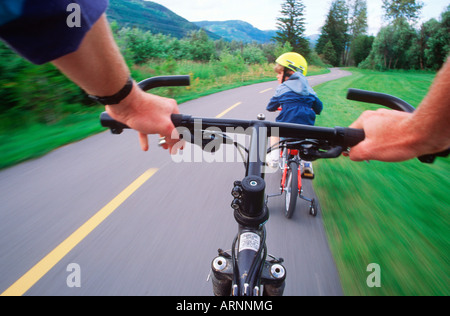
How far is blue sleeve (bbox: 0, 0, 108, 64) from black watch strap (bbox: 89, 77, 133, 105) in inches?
10.5

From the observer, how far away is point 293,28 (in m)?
47.4

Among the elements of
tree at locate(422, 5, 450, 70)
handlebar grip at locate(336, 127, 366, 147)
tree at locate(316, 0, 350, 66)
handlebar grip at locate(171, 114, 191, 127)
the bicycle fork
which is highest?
tree at locate(316, 0, 350, 66)

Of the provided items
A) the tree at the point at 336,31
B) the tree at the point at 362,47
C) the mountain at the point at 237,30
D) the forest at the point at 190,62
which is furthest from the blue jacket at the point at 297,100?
the mountain at the point at 237,30

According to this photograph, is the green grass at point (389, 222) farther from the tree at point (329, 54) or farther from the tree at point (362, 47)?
the tree at point (329, 54)

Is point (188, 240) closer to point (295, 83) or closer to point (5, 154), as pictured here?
point (295, 83)

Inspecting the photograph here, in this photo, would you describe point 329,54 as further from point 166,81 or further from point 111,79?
point 111,79

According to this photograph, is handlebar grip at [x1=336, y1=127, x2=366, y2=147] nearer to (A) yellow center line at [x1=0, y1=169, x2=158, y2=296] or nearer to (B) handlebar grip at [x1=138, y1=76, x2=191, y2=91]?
(B) handlebar grip at [x1=138, y1=76, x2=191, y2=91]

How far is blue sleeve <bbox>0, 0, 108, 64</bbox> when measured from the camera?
0.65 meters

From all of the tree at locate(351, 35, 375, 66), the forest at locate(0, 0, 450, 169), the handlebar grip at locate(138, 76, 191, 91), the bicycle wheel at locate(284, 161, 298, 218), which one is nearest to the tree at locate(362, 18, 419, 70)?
the forest at locate(0, 0, 450, 169)

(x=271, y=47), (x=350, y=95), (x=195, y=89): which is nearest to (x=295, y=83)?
(x=350, y=95)

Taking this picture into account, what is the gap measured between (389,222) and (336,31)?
3108 inches

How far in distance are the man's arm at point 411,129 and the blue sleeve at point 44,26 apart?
3.83 ft

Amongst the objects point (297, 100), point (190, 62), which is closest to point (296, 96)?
point (297, 100)

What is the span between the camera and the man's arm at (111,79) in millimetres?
871
